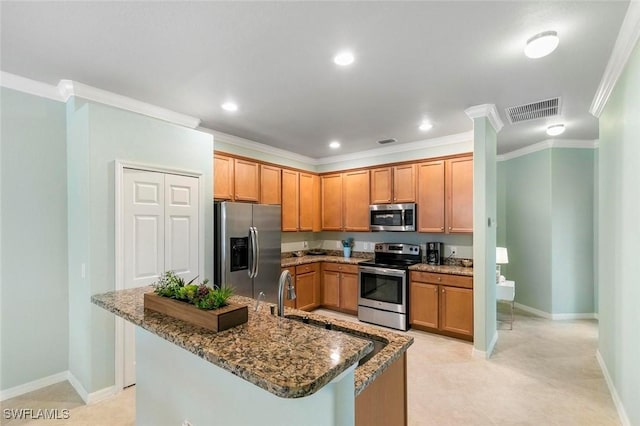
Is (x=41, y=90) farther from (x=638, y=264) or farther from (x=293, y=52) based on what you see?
(x=638, y=264)

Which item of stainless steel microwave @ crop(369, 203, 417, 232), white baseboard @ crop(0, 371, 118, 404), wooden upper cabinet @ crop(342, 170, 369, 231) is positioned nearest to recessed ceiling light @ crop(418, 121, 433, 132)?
stainless steel microwave @ crop(369, 203, 417, 232)

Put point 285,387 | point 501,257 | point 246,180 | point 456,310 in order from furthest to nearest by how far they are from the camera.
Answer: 1. point 501,257
2. point 246,180
3. point 456,310
4. point 285,387

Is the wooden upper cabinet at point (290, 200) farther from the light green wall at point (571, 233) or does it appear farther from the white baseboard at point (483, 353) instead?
the light green wall at point (571, 233)

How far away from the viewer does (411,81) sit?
262cm

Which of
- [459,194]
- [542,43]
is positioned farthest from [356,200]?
[542,43]

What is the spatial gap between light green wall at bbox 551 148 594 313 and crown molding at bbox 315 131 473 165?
1724 millimetres

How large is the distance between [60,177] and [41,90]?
78 centimetres

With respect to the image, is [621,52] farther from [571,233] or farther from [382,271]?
[571,233]

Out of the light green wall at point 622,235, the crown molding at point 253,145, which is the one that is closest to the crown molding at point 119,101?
the crown molding at point 253,145

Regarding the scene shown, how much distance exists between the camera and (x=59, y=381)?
9.11ft

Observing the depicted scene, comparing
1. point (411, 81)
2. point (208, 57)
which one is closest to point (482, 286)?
point (411, 81)

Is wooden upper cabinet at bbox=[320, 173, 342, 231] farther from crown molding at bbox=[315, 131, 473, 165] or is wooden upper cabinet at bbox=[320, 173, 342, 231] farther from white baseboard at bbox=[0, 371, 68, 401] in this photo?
white baseboard at bbox=[0, 371, 68, 401]

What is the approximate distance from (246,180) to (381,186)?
7.01ft

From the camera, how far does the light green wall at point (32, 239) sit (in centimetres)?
253
